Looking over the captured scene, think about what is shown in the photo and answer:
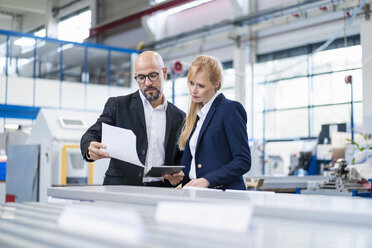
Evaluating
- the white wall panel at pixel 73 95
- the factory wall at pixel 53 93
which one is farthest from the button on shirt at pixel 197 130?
the white wall panel at pixel 73 95

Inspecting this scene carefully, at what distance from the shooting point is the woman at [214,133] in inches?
74.0

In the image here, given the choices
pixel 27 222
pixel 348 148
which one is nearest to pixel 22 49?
pixel 348 148

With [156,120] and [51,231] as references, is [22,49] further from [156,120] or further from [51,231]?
[51,231]

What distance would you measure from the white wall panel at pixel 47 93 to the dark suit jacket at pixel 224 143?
9.27 m

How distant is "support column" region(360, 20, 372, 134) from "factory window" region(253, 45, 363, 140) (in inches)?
27.4

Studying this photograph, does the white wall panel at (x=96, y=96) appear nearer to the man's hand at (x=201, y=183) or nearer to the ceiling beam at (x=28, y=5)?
the ceiling beam at (x=28, y=5)

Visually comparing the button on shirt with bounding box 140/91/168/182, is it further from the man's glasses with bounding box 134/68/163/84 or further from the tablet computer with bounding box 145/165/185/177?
the tablet computer with bounding box 145/165/185/177

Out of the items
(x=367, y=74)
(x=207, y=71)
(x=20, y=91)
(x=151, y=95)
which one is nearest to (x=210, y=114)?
(x=207, y=71)

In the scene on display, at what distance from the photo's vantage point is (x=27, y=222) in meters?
0.92

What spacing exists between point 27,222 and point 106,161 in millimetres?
3653

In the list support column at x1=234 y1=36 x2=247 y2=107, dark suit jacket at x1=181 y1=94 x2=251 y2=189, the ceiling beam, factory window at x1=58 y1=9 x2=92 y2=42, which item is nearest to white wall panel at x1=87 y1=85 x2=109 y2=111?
support column at x1=234 y1=36 x2=247 y2=107

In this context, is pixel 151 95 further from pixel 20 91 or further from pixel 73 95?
pixel 73 95

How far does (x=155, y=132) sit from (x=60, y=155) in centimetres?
244

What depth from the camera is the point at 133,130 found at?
2.22m
